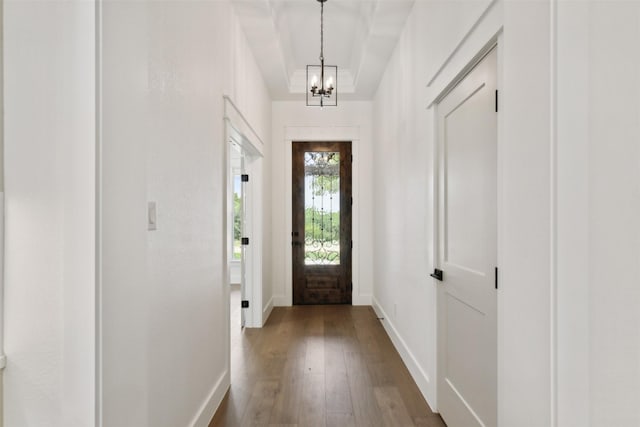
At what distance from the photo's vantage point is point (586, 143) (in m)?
0.95

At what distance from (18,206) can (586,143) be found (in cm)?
150

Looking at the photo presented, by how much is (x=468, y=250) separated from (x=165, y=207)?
1519 mm

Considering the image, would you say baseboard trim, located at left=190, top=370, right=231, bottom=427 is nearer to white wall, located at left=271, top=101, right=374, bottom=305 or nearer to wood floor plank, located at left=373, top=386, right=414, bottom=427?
wood floor plank, located at left=373, top=386, right=414, bottom=427

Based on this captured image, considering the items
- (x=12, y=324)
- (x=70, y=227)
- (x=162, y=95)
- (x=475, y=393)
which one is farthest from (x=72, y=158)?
(x=475, y=393)

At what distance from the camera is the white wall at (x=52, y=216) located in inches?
35.8

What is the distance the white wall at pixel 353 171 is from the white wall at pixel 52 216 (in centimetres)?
408

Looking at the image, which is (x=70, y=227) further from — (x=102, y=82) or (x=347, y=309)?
(x=347, y=309)

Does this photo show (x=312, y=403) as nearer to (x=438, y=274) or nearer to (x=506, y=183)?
(x=438, y=274)

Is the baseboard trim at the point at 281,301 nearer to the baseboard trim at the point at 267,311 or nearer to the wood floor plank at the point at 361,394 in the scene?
the baseboard trim at the point at 267,311

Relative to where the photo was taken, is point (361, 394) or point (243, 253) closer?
point (361, 394)

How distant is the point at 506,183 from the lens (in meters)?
1.37

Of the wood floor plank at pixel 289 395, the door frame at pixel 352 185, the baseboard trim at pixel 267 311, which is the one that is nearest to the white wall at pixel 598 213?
the wood floor plank at pixel 289 395

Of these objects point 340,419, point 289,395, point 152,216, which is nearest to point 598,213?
point 152,216

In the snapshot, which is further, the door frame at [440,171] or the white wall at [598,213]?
the door frame at [440,171]
